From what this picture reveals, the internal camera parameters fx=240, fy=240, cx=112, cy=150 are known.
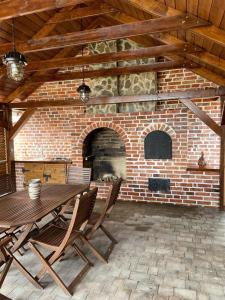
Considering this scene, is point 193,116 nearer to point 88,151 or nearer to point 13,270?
point 88,151

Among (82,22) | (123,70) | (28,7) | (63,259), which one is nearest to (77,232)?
(63,259)

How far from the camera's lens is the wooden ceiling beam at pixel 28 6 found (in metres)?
2.50

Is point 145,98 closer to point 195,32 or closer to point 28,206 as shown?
point 195,32

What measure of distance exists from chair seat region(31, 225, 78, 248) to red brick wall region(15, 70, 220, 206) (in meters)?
2.67

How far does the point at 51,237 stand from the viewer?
100 inches

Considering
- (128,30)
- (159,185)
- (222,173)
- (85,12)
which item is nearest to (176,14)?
(128,30)

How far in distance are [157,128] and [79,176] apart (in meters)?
1.88

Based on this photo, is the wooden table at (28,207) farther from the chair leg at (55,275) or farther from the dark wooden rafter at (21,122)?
the dark wooden rafter at (21,122)

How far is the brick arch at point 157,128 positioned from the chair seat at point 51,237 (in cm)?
285

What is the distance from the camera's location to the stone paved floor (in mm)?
2277

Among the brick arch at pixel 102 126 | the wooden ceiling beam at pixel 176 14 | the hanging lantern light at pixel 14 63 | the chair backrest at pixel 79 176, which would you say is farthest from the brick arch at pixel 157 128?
the hanging lantern light at pixel 14 63

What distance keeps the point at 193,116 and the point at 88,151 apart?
2485 mm

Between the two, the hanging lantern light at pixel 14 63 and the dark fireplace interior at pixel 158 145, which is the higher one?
the hanging lantern light at pixel 14 63

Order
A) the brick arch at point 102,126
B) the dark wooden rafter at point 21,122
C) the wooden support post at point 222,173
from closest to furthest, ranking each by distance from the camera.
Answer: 1. the wooden support post at point 222,173
2. the brick arch at point 102,126
3. the dark wooden rafter at point 21,122
